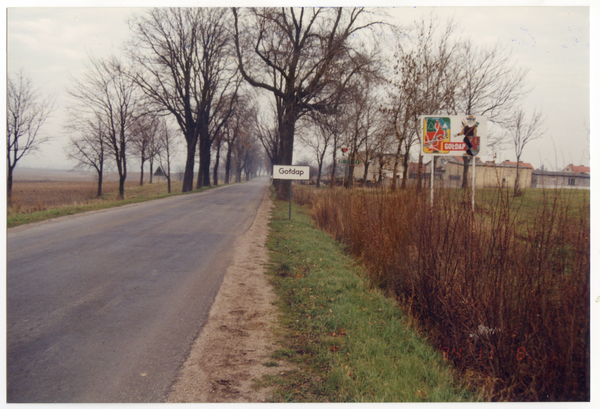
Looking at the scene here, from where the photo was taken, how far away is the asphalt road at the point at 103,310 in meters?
3.09

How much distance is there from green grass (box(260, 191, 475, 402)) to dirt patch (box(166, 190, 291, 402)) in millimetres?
159

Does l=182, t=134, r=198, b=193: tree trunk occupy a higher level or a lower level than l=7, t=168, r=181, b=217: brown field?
higher

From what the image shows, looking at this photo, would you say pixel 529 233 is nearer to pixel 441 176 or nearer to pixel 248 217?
pixel 441 176

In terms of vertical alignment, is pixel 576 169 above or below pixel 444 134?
below

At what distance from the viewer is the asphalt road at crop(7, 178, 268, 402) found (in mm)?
3094

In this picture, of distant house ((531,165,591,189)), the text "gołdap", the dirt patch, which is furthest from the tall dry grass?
the text "gołdap"

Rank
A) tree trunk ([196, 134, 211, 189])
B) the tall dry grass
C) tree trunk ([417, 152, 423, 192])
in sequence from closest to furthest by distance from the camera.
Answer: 1. the tall dry grass
2. tree trunk ([417, 152, 423, 192])
3. tree trunk ([196, 134, 211, 189])

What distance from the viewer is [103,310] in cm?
455

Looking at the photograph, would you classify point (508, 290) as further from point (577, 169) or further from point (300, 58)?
point (300, 58)

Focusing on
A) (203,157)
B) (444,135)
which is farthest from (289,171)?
(203,157)

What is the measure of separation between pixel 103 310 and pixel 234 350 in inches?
73.2

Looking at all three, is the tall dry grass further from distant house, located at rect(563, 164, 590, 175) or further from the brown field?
the brown field

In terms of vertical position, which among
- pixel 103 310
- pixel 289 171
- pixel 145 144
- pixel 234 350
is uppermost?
pixel 145 144

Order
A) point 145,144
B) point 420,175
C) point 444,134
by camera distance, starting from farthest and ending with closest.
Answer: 1. point 145,144
2. point 444,134
3. point 420,175
